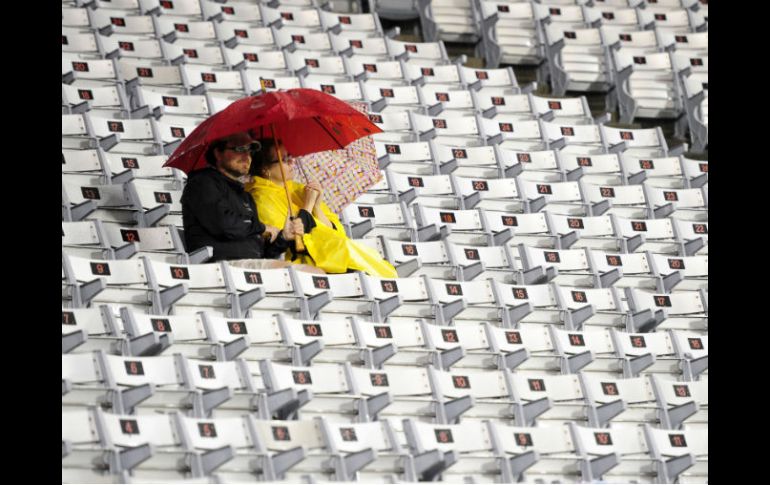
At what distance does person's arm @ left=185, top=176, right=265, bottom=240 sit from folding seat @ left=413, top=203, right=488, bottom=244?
1487 millimetres

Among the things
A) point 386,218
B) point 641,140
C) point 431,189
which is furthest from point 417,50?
point 386,218

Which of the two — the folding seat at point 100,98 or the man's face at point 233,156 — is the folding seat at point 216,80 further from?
the man's face at point 233,156

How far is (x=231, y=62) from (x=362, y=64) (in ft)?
2.96

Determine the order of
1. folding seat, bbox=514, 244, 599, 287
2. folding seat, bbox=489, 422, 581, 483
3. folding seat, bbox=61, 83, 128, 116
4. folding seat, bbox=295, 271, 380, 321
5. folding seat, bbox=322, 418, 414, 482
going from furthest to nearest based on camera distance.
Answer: folding seat, bbox=61, 83, 128, 116 < folding seat, bbox=514, 244, 599, 287 < folding seat, bbox=295, 271, 380, 321 < folding seat, bbox=489, 422, 581, 483 < folding seat, bbox=322, 418, 414, 482

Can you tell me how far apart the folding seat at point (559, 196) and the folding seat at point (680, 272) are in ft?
2.53

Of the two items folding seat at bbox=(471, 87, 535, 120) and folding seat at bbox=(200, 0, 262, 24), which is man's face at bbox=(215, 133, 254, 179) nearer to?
folding seat at bbox=(471, 87, 535, 120)

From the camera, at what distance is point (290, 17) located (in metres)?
10.5

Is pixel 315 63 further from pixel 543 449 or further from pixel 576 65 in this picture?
pixel 543 449

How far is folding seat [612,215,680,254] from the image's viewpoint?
816cm

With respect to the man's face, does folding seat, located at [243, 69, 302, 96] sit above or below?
above

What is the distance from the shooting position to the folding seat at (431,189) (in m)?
8.20

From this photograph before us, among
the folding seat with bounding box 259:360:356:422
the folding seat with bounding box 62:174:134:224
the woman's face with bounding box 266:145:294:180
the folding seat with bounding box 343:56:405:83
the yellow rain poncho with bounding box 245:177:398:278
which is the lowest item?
the folding seat with bounding box 259:360:356:422

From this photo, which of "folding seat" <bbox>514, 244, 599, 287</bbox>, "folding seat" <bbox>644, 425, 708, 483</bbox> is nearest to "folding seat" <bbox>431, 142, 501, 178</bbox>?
"folding seat" <bbox>514, 244, 599, 287</bbox>
